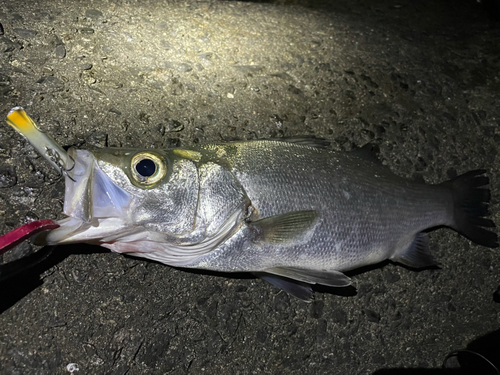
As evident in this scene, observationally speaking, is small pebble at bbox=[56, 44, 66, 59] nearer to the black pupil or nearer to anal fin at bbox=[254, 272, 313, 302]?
the black pupil

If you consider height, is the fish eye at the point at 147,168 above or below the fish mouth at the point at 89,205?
above

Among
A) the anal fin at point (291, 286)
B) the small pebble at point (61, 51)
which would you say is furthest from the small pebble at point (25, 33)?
the anal fin at point (291, 286)

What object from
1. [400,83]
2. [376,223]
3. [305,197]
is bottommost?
[376,223]

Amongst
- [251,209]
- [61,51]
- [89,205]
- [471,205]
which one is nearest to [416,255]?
[471,205]

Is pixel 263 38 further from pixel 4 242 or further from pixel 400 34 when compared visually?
pixel 4 242

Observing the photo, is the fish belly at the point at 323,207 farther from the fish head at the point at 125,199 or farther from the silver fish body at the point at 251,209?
the fish head at the point at 125,199

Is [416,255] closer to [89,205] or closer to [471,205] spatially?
[471,205]

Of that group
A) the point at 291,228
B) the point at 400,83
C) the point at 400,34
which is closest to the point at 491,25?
the point at 400,34

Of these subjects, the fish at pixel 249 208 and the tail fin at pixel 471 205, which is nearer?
the fish at pixel 249 208
